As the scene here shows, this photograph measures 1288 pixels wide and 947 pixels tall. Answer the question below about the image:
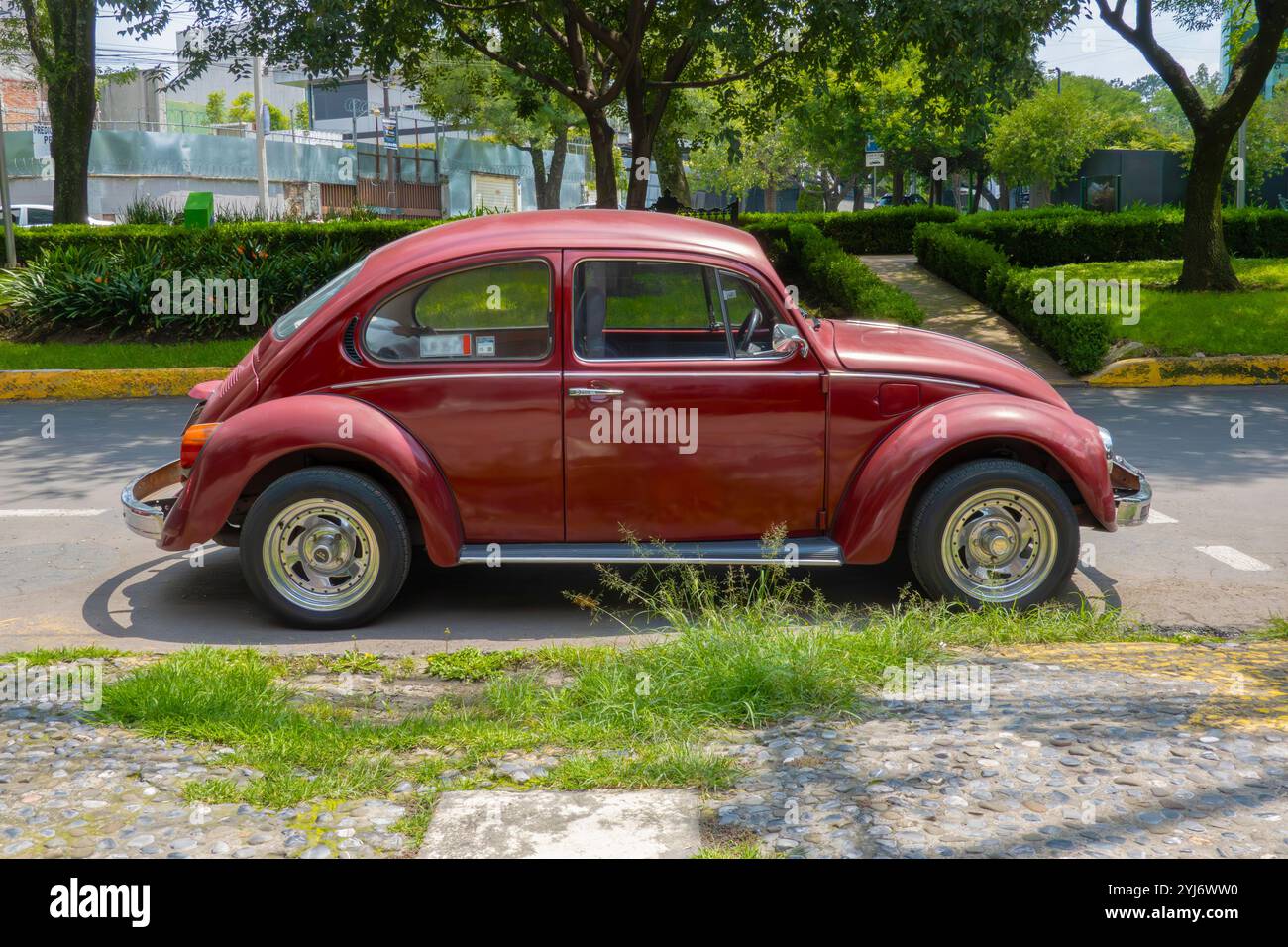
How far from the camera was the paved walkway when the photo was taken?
1431cm

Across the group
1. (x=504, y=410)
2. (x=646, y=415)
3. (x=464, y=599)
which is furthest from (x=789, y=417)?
(x=464, y=599)

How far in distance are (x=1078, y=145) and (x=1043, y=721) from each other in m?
42.7

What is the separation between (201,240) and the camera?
17.0 meters

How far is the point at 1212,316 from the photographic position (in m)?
14.7

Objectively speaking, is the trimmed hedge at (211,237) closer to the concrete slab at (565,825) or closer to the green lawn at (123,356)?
the green lawn at (123,356)

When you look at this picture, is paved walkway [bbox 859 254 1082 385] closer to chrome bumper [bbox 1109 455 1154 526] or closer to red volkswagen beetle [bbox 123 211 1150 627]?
chrome bumper [bbox 1109 455 1154 526]

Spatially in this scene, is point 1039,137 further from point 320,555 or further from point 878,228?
point 320,555

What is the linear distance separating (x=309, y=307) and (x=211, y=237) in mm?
11702

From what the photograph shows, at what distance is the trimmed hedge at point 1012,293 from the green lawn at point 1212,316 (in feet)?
1.99

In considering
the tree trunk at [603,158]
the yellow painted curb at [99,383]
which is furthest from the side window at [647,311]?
the tree trunk at [603,158]

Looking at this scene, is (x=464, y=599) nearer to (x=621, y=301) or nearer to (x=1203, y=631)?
(x=621, y=301)

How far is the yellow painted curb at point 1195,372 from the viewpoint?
520 inches

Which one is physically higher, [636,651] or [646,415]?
[646,415]

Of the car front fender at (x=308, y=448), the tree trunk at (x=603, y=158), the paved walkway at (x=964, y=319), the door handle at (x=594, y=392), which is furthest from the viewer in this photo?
the tree trunk at (x=603, y=158)
